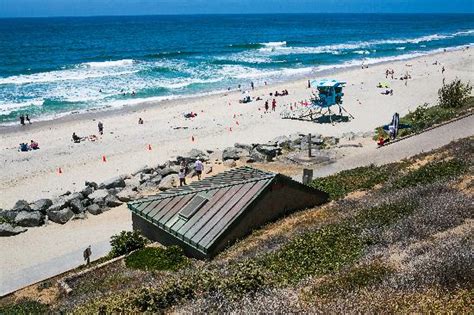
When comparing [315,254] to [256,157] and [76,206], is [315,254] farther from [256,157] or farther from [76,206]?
[256,157]

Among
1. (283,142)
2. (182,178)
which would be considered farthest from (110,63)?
(182,178)

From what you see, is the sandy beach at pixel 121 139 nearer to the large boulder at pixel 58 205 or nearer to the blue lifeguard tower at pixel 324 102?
the large boulder at pixel 58 205

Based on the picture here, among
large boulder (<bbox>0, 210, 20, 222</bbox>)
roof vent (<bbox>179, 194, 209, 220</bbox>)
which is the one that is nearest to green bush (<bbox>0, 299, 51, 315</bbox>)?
roof vent (<bbox>179, 194, 209, 220</bbox>)

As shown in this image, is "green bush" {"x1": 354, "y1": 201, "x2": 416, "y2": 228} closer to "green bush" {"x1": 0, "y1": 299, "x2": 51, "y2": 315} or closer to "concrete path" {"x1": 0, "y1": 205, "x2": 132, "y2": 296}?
"green bush" {"x1": 0, "y1": 299, "x2": 51, "y2": 315}

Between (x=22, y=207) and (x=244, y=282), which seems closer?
(x=244, y=282)

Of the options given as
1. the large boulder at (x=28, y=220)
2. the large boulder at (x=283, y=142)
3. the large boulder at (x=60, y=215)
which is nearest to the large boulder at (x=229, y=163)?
the large boulder at (x=283, y=142)

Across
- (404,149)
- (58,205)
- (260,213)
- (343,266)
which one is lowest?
(58,205)
